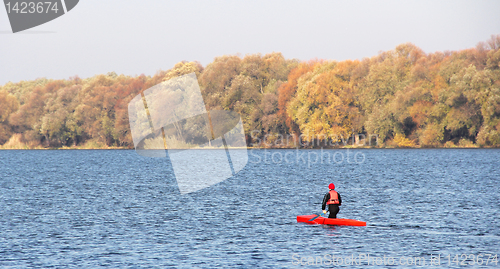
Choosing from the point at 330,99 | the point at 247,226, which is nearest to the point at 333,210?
the point at 247,226

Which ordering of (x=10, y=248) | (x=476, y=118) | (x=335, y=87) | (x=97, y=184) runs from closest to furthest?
1. (x=10, y=248)
2. (x=97, y=184)
3. (x=476, y=118)
4. (x=335, y=87)

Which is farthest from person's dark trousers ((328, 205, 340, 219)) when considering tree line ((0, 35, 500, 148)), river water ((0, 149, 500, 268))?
tree line ((0, 35, 500, 148))

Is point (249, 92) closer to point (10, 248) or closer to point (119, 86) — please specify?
point (119, 86)

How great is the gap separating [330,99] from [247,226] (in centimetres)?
8384

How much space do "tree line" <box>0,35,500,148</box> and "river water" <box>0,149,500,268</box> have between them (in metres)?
47.3

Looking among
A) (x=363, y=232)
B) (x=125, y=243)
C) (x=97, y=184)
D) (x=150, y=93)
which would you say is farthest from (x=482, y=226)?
(x=150, y=93)

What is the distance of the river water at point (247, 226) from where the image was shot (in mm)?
23156

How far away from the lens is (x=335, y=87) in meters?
113

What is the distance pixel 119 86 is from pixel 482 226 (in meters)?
121

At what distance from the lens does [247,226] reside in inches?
1203

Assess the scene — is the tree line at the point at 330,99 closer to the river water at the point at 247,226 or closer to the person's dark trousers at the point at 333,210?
the river water at the point at 247,226

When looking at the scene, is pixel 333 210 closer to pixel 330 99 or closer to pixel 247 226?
pixel 247 226

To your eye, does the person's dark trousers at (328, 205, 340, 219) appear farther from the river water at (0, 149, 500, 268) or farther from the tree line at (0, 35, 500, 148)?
the tree line at (0, 35, 500, 148)

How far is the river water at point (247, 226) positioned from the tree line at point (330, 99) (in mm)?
47279
